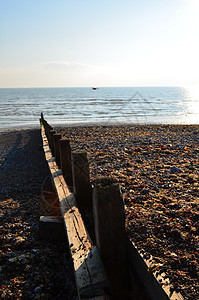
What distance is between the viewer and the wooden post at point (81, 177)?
2915 millimetres

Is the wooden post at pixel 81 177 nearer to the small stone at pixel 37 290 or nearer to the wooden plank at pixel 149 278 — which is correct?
the small stone at pixel 37 290

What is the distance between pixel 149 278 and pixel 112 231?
403mm

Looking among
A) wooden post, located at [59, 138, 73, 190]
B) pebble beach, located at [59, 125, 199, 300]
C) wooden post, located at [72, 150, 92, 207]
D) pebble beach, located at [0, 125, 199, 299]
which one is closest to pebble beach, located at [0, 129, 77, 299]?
pebble beach, located at [0, 125, 199, 299]

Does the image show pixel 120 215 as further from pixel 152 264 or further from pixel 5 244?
pixel 5 244

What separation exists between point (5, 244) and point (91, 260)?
2048 mm

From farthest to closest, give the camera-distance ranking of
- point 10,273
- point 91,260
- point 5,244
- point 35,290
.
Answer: point 5,244 → point 10,273 → point 35,290 → point 91,260

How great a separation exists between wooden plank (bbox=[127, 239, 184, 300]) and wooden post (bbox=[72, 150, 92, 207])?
44.4 inches

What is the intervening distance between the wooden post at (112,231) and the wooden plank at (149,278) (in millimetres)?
78

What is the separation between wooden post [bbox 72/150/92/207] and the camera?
2.92 m

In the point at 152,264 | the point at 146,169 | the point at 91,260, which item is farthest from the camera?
the point at 146,169

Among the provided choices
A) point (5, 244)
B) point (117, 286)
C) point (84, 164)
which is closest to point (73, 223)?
point (84, 164)

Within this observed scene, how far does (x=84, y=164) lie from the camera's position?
2.91 meters

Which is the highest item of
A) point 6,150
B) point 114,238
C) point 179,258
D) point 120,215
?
point 120,215

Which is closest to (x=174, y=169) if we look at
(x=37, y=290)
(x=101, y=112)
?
(x=37, y=290)
